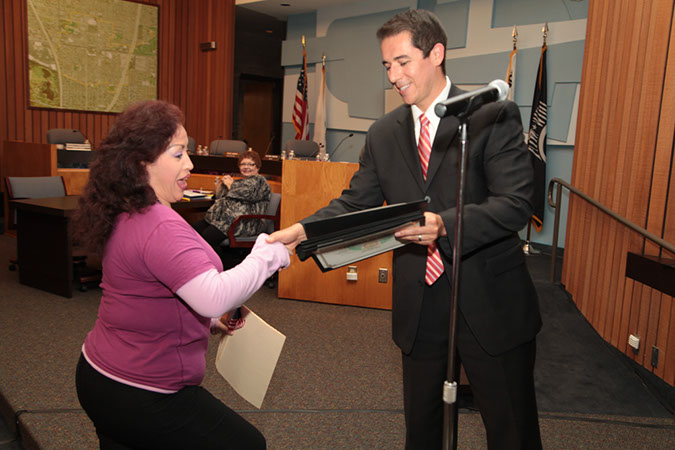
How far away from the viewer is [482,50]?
6.89 metres

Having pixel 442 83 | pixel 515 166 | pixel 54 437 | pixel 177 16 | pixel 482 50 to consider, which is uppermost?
pixel 177 16

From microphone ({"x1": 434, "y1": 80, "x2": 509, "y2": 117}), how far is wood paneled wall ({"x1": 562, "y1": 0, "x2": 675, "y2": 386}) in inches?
92.1

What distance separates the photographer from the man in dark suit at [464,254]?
1.45 metres

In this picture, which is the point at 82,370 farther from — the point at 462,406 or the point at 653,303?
the point at 653,303

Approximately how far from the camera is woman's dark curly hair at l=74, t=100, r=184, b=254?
131cm

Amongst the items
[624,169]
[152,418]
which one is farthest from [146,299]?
[624,169]

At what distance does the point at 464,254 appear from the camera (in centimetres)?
147

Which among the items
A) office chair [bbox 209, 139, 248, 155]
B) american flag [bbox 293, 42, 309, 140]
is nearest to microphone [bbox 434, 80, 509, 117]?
office chair [bbox 209, 139, 248, 155]

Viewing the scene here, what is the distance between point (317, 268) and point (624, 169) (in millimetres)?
2439

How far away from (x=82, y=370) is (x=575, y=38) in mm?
6187

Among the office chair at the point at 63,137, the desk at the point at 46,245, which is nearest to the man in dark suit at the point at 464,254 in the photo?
the desk at the point at 46,245

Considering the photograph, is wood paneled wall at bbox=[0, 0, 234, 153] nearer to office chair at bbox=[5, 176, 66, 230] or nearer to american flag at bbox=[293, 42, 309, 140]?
american flag at bbox=[293, 42, 309, 140]

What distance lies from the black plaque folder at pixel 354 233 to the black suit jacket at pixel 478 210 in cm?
15

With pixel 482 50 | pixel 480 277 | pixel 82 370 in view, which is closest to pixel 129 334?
pixel 82 370
